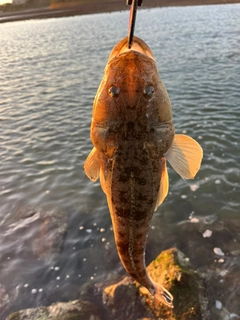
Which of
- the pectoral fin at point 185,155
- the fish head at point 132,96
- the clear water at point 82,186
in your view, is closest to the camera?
the fish head at point 132,96

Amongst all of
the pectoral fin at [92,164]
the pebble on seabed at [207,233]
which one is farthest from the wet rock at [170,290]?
the pectoral fin at [92,164]

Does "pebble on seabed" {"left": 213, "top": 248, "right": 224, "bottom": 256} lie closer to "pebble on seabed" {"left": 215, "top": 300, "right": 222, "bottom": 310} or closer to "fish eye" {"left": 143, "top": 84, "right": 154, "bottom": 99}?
"pebble on seabed" {"left": 215, "top": 300, "right": 222, "bottom": 310}

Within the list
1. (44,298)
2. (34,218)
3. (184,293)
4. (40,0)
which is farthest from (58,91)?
(40,0)

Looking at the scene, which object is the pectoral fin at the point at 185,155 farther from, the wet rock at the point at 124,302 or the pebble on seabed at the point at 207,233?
the pebble on seabed at the point at 207,233

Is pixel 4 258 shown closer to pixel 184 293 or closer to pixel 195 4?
pixel 184 293

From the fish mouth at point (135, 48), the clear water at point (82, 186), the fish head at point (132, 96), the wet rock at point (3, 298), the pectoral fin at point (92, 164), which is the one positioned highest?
the fish mouth at point (135, 48)

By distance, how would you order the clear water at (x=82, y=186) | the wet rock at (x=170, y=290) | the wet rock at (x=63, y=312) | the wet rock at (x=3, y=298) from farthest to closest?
the clear water at (x=82, y=186), the wet rock at (x=3, y=298), the wet rock at (x=63, y=312), the wet rock at (x=170, y=290)

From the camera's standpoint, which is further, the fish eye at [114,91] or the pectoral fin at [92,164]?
the pectoral fin at [92,164]
